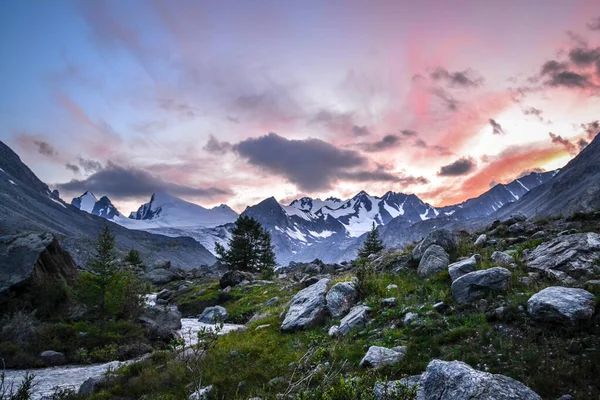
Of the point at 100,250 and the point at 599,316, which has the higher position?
the point at 100,250

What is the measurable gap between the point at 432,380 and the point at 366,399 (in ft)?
8.93

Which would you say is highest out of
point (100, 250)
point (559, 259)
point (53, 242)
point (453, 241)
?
point (53, 242)

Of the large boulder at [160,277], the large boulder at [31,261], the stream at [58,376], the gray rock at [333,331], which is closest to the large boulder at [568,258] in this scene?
the gray rock at [333,331]

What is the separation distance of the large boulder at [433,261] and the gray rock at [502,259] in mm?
2174

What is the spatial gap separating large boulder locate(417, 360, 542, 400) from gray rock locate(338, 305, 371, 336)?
18.1 ft

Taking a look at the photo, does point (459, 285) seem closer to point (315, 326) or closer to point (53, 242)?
point (315, 326)

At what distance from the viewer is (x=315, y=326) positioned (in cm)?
1445

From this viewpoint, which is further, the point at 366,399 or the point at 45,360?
the point at 45,360

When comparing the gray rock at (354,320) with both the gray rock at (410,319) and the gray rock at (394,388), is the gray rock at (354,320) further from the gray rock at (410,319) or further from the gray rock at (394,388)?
the gray rock at (394,388)

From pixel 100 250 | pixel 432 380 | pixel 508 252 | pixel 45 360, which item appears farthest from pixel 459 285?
pixel 100 250

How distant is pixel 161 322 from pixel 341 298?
13015 mm

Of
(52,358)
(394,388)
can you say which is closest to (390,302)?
(394,388)

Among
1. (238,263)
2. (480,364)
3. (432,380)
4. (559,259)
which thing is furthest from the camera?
(238,263)

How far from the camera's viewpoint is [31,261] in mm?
20328
